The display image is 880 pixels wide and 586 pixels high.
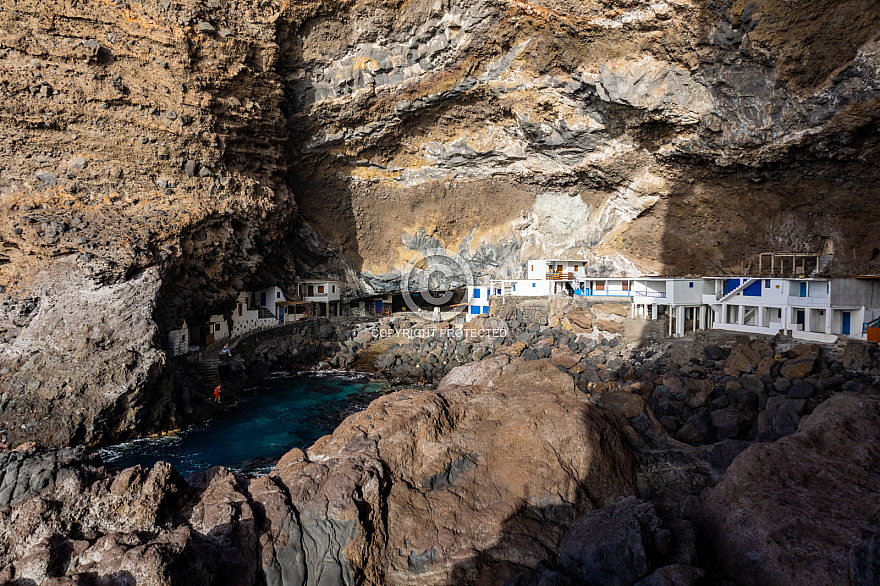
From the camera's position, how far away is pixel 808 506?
6004mm

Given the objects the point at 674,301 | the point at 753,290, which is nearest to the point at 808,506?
the point at 753,290

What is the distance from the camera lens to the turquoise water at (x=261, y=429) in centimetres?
1568

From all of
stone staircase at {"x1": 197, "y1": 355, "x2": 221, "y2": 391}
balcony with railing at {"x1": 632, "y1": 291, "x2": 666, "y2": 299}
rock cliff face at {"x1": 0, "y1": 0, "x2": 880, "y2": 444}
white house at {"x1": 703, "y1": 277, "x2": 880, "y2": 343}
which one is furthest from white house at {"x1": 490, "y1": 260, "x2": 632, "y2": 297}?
stone staircase at {"x1": 197, "y1": 355, "x2": 221, "y2": 391}

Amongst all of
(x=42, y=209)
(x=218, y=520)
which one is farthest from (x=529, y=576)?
(x=42, y=209)

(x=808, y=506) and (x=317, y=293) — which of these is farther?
(x=317, y=293)

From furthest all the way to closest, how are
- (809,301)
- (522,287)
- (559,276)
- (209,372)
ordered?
1. (522,287)
2. (559,276)
3. (209,372)
4. (809,301)

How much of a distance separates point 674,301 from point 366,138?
25223 mm

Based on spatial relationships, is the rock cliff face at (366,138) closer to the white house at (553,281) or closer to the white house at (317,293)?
the white house at (553,281)

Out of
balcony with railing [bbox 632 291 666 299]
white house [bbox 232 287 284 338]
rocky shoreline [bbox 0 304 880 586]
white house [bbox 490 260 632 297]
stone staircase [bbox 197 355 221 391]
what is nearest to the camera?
rocky shoreline [bbox 0 304 880 586]

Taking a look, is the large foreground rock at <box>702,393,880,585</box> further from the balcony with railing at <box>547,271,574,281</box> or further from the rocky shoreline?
the balcony with railing at <box>547,271,574,281</box>

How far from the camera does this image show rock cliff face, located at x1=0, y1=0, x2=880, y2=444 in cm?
1927

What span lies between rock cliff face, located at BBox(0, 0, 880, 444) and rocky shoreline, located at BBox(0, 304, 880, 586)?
41.7ft

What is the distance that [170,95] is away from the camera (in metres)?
25.3

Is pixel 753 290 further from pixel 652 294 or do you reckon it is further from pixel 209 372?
pixel 209 372
